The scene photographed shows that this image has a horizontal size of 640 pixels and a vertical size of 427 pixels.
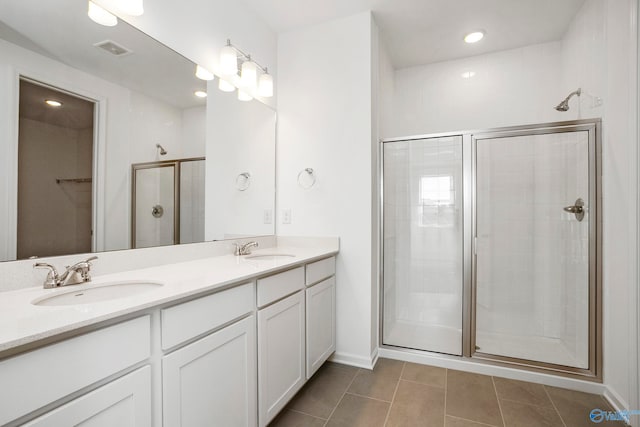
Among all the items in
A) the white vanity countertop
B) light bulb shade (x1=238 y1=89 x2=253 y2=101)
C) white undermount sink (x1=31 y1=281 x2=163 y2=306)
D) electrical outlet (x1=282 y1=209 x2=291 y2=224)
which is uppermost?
light bulb shade (x1=238 y1=89 x2=253 y2=101)

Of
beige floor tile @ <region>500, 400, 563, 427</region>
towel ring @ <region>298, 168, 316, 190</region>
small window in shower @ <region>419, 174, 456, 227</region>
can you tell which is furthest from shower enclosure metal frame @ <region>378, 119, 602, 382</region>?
towel ring @ <region>298, 168, 316, 190</region>

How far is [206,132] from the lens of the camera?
74.7 inches

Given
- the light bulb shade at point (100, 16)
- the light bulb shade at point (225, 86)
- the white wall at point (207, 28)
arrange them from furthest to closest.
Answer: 1. the light bulb shade at point (225, 86)
2. the white wall at point (207, 28)
3. the light bulb shade at point (100, 16)

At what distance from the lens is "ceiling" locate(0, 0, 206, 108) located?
3.63 ft

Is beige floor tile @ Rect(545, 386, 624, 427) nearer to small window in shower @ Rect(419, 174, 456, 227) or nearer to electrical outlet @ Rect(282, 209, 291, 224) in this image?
small window in shower @ Rect(419, 174, 456, 227)

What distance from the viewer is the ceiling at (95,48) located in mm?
1105

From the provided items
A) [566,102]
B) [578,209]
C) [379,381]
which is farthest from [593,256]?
[379,381]

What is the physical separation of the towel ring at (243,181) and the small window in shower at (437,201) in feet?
4.49

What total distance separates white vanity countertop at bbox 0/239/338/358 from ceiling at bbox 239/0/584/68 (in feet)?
6.07

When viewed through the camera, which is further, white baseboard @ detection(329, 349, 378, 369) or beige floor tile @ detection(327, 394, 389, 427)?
white baseboard @ detection(329, 349, 378, 369)

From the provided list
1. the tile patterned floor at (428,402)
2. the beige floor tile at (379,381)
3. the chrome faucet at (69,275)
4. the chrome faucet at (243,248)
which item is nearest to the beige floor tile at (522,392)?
the tile patterned floor at (428,402)

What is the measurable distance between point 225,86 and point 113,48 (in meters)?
0.73

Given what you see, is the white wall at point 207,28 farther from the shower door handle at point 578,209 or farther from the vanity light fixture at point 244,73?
the shower door handle at point 578,209

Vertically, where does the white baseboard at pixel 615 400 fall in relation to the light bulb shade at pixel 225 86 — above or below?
below
